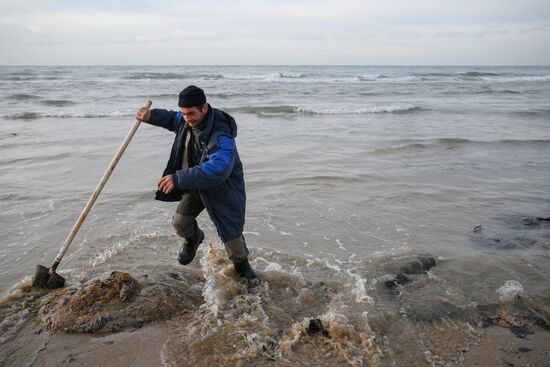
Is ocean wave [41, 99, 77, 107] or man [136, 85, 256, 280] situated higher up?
man [136, 85, 256, 280]

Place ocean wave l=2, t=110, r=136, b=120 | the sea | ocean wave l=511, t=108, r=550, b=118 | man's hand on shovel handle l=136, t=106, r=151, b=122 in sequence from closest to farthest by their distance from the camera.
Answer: the sea → man's hand on shovel handle l=136, t=106, r=151, b=122 → ocean wave l=2, t=110, r=136, b=120 → ocean wave l=511, t=108, r=550, b=118

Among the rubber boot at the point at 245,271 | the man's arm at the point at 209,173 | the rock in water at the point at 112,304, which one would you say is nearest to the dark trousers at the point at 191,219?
the rubber boot at the point at 245,271

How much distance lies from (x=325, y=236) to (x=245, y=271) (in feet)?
5.29

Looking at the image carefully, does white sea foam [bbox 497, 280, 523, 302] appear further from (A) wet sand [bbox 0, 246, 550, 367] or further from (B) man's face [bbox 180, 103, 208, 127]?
(B) man's face [bbox 180, 103, 208, 127]

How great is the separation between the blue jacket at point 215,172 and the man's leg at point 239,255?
148mm

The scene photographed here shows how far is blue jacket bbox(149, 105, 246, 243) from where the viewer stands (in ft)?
10.6

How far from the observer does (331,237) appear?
5.50m

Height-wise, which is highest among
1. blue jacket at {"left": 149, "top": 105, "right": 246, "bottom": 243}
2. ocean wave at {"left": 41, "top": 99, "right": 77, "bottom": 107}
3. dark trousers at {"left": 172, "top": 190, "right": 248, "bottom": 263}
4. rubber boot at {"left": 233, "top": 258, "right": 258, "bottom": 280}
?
blue jacket at {"left": 149, "top": 105, "right": 246, "bottom": 243}

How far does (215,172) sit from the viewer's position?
10.7 feet

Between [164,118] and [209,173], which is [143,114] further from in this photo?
[209,173]

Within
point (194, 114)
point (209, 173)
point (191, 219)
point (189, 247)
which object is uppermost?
point (194, 114)

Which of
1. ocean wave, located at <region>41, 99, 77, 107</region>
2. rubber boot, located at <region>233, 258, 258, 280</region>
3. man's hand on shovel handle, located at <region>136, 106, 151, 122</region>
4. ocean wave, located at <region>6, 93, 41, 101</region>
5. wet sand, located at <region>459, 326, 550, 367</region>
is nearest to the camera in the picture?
wet sand, located at <region>459, 326, 550, 367</region>

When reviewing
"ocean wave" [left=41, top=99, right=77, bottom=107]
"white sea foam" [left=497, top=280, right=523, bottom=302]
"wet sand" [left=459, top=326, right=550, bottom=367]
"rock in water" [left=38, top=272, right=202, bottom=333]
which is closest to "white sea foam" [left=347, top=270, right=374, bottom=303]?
"wet sand" [left=459, top=326, right=550, bottom=367]

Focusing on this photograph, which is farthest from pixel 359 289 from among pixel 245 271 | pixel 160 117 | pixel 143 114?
pixel 143 114
